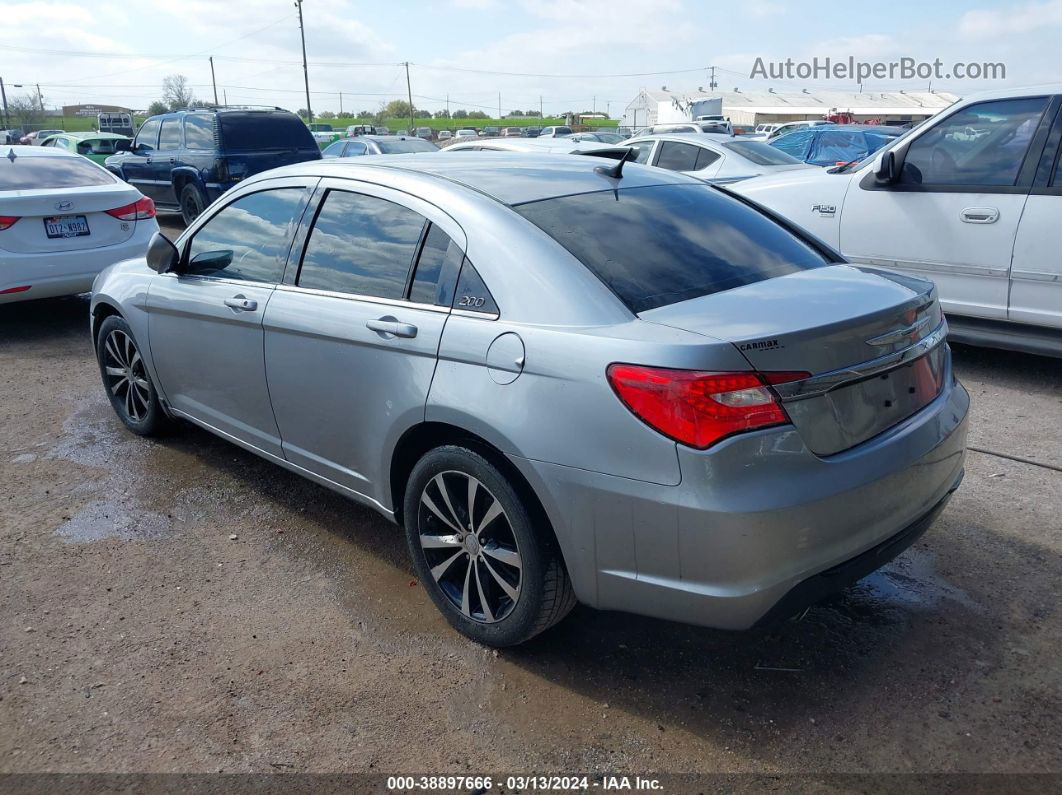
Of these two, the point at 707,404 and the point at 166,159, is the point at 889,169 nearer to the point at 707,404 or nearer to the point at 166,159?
the point at 707,404

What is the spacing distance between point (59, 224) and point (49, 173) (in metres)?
0.71

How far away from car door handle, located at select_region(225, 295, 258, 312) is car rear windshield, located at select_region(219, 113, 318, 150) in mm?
9821

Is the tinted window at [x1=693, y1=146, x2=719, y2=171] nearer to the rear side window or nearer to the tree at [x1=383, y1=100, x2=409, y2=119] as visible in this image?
the rear side window

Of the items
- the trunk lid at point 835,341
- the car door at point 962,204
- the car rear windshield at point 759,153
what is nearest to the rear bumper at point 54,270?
the car door at point 962,204

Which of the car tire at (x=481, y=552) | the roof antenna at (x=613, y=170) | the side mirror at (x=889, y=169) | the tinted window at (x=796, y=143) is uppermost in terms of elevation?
the tinted window at (x=796, y=143)

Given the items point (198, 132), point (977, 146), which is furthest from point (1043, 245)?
point (198, 132)

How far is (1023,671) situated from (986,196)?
12.4 feet

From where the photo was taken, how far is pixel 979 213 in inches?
224

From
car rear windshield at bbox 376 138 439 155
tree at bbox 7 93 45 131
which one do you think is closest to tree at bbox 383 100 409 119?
tree at bbox 7 93 45 131

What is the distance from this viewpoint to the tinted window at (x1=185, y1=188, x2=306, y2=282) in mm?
3812

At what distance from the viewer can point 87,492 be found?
177 inches

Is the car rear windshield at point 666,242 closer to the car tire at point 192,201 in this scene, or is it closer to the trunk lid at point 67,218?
the trunk lid at point 67,218

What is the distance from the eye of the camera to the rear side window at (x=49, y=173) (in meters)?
7.58

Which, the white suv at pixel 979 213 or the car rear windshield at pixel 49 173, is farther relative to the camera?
the car rear windshield at pixel 49 173
